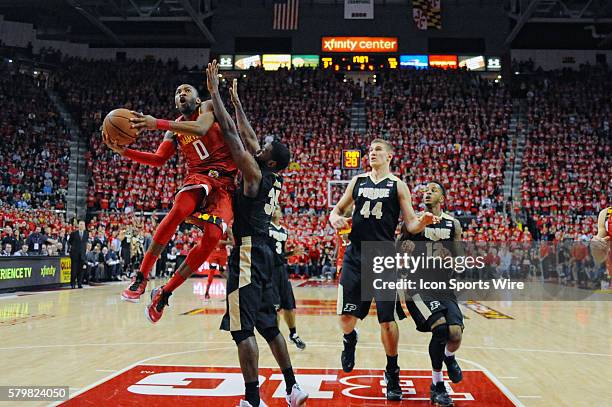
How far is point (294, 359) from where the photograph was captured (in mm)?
6574

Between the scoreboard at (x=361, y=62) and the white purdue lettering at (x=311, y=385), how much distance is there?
86.6ft

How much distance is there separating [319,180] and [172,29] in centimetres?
1419

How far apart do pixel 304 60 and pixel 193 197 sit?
91.5ft

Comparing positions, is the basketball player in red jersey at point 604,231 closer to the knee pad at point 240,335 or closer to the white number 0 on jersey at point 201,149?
the white number 0 on jersey at point 201,149

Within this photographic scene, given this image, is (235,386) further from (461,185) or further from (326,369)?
(461,185)

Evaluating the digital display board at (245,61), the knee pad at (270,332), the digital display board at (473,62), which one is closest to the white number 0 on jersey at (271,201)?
the knee pad at (270,332)

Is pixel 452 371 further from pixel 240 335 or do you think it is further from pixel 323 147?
pixel 323 147

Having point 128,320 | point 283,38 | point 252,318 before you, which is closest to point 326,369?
point 252,318

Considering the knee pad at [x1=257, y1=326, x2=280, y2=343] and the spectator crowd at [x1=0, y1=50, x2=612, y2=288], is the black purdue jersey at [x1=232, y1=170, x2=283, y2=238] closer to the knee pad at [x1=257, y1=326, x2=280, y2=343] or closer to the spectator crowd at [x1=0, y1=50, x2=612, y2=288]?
the knee pad at [x1=257, y1=326, x2=280, y2=343]

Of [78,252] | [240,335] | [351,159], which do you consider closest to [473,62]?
[351,159]

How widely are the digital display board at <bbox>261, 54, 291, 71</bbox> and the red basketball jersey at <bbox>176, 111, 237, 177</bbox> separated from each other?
27.4 metres

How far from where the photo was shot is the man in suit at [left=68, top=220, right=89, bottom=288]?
1589cm

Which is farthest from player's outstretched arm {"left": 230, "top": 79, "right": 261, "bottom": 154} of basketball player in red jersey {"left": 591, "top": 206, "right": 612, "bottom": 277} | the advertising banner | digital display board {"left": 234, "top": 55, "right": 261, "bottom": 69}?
digital display board {"left": 234, "top": 55, "right": 261, "bottom": 69}

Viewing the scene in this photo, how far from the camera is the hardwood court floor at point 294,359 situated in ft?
16.1
